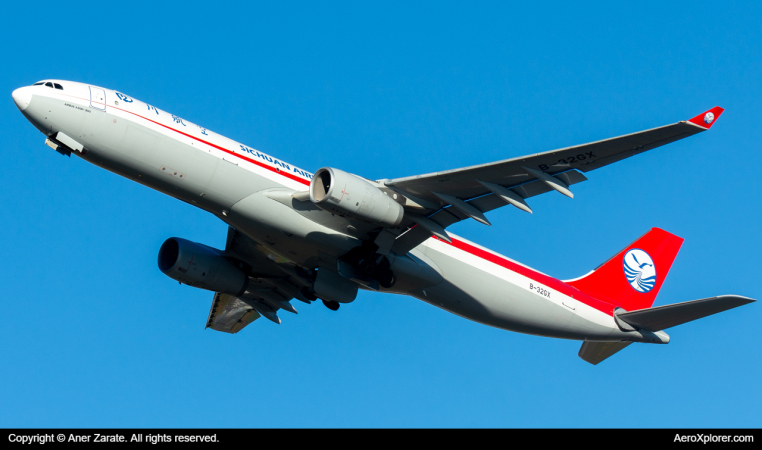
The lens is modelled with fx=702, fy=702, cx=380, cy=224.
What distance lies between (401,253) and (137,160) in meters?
8.41

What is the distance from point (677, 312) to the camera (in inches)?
966

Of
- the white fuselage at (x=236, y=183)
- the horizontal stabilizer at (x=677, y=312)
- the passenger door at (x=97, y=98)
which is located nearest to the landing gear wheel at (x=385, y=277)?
the white fuselage at (x=236, y=183)

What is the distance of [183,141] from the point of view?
20.2m

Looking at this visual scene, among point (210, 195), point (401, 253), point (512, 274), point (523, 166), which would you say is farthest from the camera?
point (512, 274)

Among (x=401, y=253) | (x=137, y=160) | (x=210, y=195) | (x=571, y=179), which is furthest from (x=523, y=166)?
(x=137, y=160)

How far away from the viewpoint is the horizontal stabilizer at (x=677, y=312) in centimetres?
2157

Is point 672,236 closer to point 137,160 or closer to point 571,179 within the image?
point 571,179

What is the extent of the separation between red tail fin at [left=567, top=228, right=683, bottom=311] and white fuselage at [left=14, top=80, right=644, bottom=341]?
17.4 ft

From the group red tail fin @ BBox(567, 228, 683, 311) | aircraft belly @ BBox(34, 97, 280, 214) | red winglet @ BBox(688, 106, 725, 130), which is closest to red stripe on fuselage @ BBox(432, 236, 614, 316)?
red tail fin @ BBox(567, 228, 683, 311)

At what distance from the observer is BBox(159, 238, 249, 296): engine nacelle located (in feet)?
82.7

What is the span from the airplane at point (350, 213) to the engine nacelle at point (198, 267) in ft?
0.16

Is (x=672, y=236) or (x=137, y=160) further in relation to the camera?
(x=672, y=236)

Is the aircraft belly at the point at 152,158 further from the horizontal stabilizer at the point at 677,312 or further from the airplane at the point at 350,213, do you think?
the horizontal stabilizer at the point at 677,312

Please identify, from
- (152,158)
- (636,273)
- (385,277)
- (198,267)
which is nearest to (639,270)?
(636,273)
